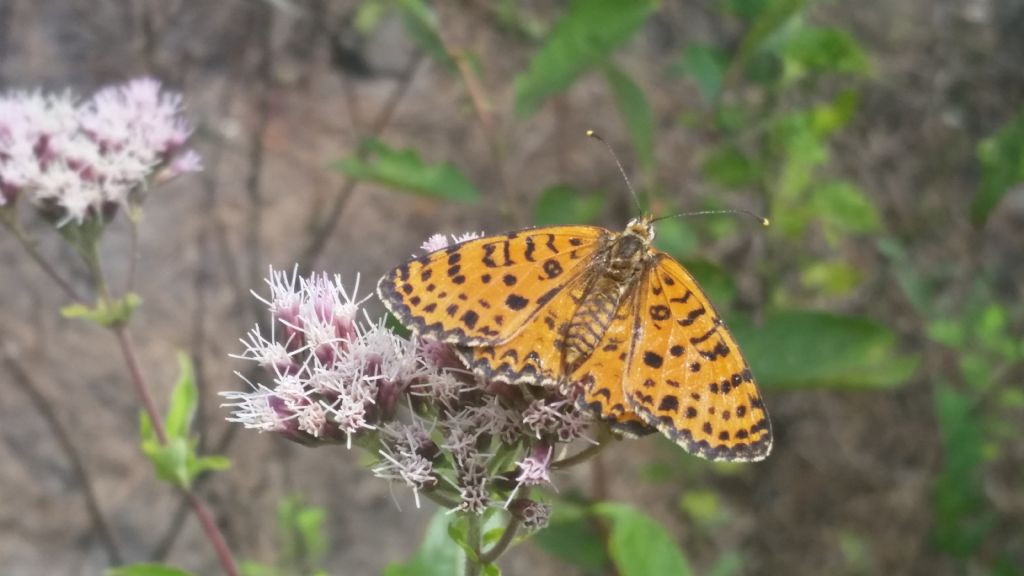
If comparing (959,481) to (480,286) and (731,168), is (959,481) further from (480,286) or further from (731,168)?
(480,286)

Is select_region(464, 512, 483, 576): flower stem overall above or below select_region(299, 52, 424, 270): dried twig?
below

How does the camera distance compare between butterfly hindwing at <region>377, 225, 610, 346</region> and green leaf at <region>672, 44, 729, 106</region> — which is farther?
green leaf at <region>672, 44, 729, 106</region>

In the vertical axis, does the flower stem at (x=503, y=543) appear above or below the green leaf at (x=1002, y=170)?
below

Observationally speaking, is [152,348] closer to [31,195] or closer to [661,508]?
[31,195]

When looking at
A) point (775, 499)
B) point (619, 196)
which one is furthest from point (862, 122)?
point (775, 499)

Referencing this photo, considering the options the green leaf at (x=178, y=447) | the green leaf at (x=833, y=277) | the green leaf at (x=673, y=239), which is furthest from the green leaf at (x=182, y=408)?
the green leaf at (x=833, y=277)

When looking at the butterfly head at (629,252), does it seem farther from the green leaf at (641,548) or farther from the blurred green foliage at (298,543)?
the blurred green foliage at (298,543)

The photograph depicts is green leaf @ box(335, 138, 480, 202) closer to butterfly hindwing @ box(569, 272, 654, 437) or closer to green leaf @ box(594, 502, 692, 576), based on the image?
green leaf @ box(594, 502, 692, 576)

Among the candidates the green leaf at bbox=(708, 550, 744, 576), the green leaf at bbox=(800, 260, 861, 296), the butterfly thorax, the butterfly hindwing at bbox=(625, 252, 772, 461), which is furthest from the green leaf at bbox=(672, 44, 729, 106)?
the green leaf at bbox=(708, 550, 744, 576)
